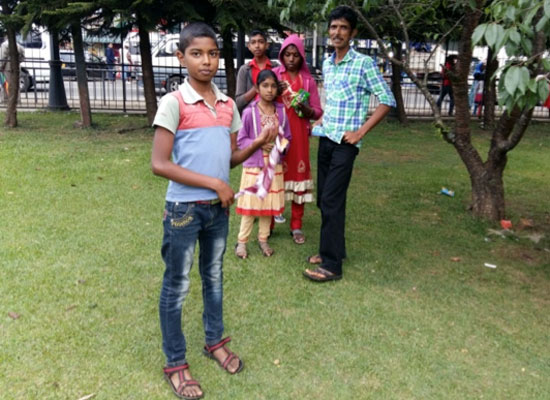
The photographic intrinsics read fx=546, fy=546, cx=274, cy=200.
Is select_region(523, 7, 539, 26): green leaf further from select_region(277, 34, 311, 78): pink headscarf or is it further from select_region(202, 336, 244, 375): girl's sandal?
select_region(277, 34, 311, 78): pink headscarf

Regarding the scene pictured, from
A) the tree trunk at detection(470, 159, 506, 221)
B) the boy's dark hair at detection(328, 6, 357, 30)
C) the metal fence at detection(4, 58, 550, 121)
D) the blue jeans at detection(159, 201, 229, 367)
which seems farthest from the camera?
the metal fence at detection(4, 58, 550, 121)

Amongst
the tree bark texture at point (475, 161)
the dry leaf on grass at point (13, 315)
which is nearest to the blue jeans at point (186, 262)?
the dry leaf on grass at point (13, 315)

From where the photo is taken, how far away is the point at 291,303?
379cm

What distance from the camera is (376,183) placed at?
714cm

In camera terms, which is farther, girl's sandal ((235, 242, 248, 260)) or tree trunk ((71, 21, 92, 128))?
tree trunk ((71, 21, 92, 128))

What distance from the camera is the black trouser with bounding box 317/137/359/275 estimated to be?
13.3ft

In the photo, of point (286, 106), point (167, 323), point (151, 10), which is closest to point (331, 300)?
point (167, 323)

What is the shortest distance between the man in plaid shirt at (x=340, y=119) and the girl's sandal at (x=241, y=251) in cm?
63

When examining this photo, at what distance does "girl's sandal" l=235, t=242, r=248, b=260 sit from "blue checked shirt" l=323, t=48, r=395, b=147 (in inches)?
47.8

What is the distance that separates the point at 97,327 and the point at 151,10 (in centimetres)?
650

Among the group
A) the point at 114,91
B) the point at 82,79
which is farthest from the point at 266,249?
the point at 114,91

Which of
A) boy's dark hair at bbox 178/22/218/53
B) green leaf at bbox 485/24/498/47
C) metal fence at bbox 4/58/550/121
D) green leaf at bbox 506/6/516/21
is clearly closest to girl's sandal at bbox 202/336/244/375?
boy's dark hair at bbox 178/22/218/53

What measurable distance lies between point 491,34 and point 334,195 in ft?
6.76

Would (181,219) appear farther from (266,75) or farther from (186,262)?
(266,75)
